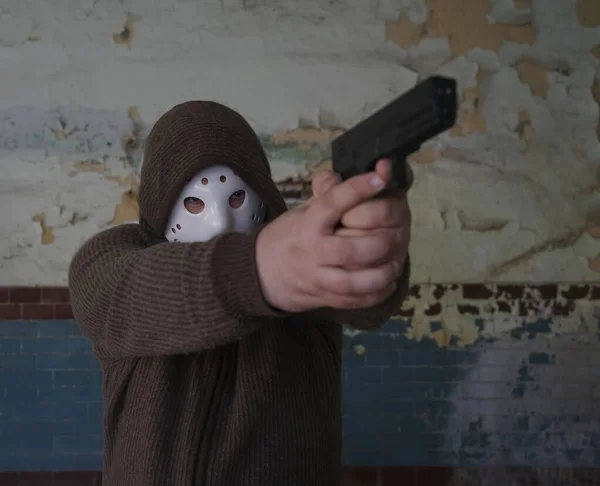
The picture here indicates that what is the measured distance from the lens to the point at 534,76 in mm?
2037

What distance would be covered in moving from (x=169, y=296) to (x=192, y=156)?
0.29 meters

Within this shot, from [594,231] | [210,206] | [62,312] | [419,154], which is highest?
[419,154]

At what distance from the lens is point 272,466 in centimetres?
79

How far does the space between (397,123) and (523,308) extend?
1.76 metres

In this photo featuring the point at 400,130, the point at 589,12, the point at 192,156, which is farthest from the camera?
the point at 589,12

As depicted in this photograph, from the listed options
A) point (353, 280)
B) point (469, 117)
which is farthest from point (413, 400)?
point (353, 280)

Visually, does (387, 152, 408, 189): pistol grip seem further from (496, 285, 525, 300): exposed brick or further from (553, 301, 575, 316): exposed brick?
(553, 301, 575, 316): exposed brick

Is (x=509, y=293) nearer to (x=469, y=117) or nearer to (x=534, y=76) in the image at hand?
(x=469, y=117)

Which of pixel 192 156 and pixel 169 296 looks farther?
pixel 192 156

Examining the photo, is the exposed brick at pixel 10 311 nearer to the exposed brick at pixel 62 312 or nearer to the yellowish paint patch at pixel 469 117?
the exposed brick at pixel 62 312

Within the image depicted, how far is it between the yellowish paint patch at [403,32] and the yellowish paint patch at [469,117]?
0.28 meters

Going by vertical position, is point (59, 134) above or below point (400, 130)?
above

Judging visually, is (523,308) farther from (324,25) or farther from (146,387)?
(146,387)

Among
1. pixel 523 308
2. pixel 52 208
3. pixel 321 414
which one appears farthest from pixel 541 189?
pixel 52 208
